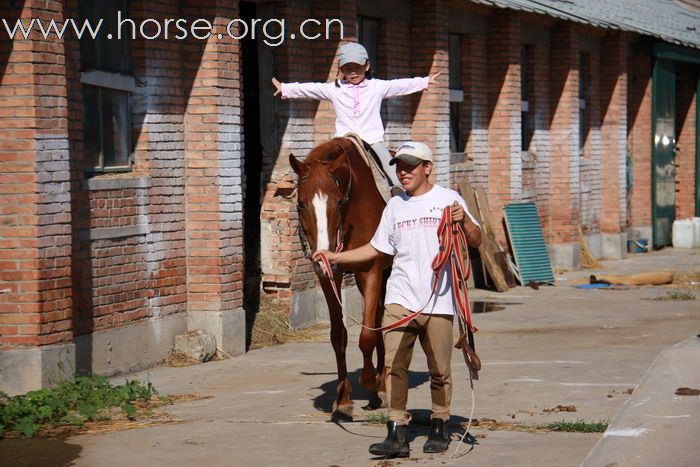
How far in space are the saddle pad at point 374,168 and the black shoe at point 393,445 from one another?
241 cm

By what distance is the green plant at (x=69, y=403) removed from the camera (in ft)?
31.7

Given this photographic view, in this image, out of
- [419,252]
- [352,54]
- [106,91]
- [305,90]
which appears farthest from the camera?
[106,91]

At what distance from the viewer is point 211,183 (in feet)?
44.8

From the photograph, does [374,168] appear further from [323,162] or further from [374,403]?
[374,403]

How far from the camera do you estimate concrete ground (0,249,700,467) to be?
827cm

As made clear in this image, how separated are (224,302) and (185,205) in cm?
106

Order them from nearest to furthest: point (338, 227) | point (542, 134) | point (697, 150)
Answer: point (338, 227), point (542, 134), point (697, 150)

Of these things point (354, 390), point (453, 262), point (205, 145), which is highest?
point (205, 145)

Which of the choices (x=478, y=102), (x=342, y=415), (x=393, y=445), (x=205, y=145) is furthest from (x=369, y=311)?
(x=478, y=102)

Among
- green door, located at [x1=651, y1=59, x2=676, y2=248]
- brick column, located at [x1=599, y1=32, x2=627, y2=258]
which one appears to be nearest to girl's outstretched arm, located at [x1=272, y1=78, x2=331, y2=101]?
brick column, located at [x1=599, y1=32, x2=627, y2=258]

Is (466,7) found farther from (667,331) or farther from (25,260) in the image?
(25,260)

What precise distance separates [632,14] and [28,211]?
21.6m

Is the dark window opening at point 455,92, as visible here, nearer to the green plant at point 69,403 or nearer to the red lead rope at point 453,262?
the green plant at point 69,403

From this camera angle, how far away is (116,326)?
12.4 metres
